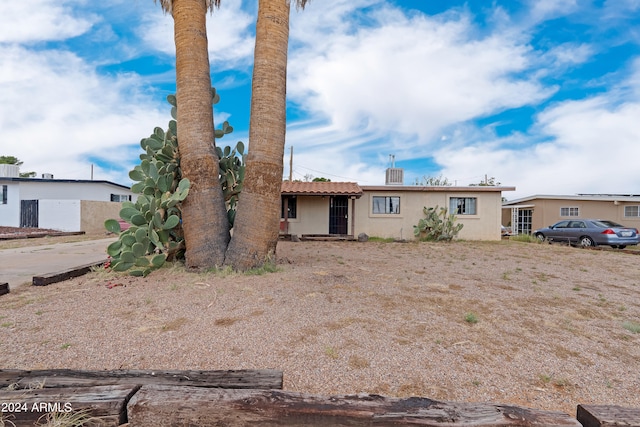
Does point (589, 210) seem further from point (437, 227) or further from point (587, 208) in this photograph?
point (437, 227)

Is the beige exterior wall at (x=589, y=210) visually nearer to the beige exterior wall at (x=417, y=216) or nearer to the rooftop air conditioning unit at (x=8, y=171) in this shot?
the beige exterior wall at (x=417, y=216)

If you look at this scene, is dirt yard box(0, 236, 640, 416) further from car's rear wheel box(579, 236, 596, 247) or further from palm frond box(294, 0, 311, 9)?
car's rear wheel box(579, 236, 596, 247)

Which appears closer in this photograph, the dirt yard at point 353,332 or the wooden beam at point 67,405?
the wooden beam at point 67,405

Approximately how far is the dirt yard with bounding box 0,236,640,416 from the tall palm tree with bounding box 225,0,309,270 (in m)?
0.70

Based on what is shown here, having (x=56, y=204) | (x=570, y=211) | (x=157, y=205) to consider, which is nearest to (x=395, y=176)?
(x=570, y=211)

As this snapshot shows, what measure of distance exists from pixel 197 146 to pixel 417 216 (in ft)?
42.2

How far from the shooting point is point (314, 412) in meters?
1.75

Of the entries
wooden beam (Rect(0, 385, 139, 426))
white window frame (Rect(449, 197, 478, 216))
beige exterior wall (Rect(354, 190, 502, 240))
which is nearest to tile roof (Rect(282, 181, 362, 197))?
beige exterior wall (Rect(354, 190, 502, 240))

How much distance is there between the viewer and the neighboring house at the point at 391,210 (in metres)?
16.9

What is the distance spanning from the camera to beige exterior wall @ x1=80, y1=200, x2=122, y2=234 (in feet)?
67.5

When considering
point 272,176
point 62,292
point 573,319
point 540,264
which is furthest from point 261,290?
point 540,264

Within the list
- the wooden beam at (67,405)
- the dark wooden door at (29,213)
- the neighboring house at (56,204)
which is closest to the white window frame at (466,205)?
the wooden beam at (67,405)

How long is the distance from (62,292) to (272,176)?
388cm

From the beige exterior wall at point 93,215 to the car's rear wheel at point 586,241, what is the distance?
83.9ft
